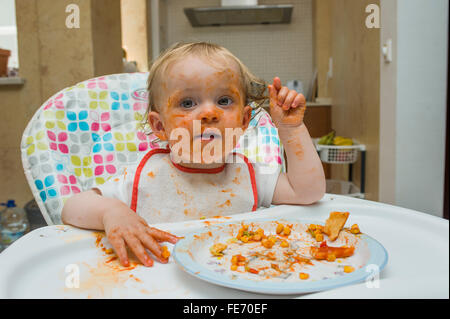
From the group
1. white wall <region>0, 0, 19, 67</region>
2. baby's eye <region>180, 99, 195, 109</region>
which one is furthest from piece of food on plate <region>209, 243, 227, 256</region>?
white wall <region>0, 0, 19, 67</region>

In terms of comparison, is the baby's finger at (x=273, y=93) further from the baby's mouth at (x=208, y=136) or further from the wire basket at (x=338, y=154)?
the wire basket at (x=338, y=154)

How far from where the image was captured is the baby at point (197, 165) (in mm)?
599

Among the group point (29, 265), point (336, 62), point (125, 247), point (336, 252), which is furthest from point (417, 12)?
point (336, 62)

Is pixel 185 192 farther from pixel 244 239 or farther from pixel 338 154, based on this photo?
pixel 338 154

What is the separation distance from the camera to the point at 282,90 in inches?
23.4

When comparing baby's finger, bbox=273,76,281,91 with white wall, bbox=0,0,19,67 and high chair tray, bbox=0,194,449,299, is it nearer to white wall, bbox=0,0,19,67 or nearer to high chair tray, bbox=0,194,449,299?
high chair tray, bbox=0,194,449,299

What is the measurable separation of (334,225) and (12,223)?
2336 millimetres

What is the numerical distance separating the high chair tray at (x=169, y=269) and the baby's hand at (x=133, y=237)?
0.04 feet

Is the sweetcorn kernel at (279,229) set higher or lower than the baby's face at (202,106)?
lower

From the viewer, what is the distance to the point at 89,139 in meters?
0.96

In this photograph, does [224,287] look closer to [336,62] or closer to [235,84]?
[235,84]

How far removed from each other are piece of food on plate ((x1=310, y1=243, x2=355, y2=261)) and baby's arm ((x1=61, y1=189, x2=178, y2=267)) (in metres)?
0.19

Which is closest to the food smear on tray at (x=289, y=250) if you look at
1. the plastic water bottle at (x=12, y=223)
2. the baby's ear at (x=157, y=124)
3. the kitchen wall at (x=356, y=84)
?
the baby's ear at (x=157, y=124)

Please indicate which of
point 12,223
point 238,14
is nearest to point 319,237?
point 12,223
